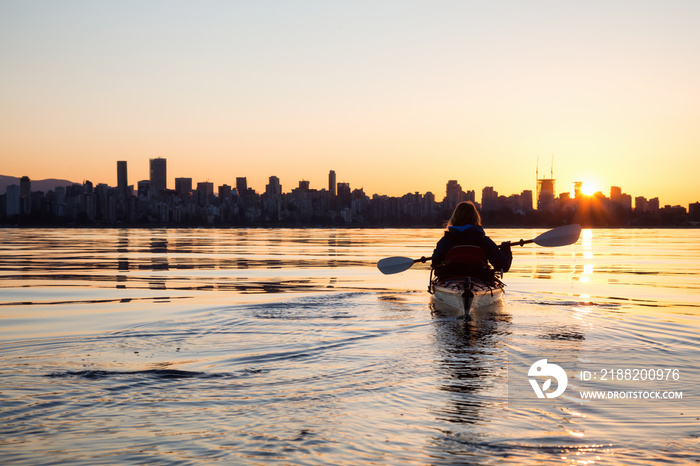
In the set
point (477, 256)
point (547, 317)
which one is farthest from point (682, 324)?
point (477, 256)

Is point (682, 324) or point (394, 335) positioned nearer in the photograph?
point (394, 335)

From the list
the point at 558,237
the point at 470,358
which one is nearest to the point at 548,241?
the point at 558,237

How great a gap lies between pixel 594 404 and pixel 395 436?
8.60 feet

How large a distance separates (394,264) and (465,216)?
4453mm

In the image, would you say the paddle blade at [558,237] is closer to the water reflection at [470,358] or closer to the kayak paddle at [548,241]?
the kayak paddle at [548,241]

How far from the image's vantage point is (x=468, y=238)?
15.2 metres

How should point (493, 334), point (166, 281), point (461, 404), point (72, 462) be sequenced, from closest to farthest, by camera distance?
point (72, 462), point (461, 404), point (493, 334), point (166, 281)

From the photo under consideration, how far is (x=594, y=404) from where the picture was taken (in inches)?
291

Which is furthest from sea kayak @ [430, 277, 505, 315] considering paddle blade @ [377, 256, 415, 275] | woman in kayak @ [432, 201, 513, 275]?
paddle blade @ [377, 256, 415, 275]

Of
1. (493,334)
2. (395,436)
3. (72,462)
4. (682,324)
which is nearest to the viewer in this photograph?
(72,462)

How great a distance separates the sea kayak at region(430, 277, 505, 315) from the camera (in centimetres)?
1396

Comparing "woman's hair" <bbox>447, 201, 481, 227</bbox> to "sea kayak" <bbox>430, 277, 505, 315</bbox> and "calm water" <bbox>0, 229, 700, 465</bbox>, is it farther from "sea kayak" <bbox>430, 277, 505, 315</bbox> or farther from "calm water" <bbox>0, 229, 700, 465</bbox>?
"calm water" <bbox>0, 229, 700, 465</bbox>

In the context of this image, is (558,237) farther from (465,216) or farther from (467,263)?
(467,263)

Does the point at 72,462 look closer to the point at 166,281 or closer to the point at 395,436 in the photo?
the point at 395,436
